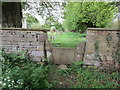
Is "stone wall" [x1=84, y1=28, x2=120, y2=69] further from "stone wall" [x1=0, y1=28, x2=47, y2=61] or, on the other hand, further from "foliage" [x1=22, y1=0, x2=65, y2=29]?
"foliage" [x1=22, y1=0, x2=65, y2=29]

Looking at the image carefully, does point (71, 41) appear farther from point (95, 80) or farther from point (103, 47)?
point (95, 80)

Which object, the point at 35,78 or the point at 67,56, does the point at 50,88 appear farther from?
the point at 67,56

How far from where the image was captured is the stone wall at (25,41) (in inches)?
105

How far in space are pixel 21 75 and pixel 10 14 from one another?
3.24 m

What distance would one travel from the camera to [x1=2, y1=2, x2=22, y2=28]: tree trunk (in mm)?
3496

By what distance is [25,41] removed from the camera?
2736mm

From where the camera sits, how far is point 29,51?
110 inches

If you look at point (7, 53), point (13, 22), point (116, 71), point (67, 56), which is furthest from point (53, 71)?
point (13, 22)

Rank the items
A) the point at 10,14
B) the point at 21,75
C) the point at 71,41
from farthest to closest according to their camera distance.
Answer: the point at 71,41
the point at 10,14
the point at 21,75

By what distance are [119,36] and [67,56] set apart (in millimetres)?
1980

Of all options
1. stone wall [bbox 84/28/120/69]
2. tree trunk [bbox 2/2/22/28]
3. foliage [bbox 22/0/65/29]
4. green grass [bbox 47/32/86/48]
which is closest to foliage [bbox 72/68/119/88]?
stone wall [bbox 84/28/120/69]

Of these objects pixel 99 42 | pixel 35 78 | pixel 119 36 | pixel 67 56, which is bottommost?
pixel 35 78

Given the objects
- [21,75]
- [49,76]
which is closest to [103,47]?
[49,76]

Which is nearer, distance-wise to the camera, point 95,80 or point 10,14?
point 95,80
